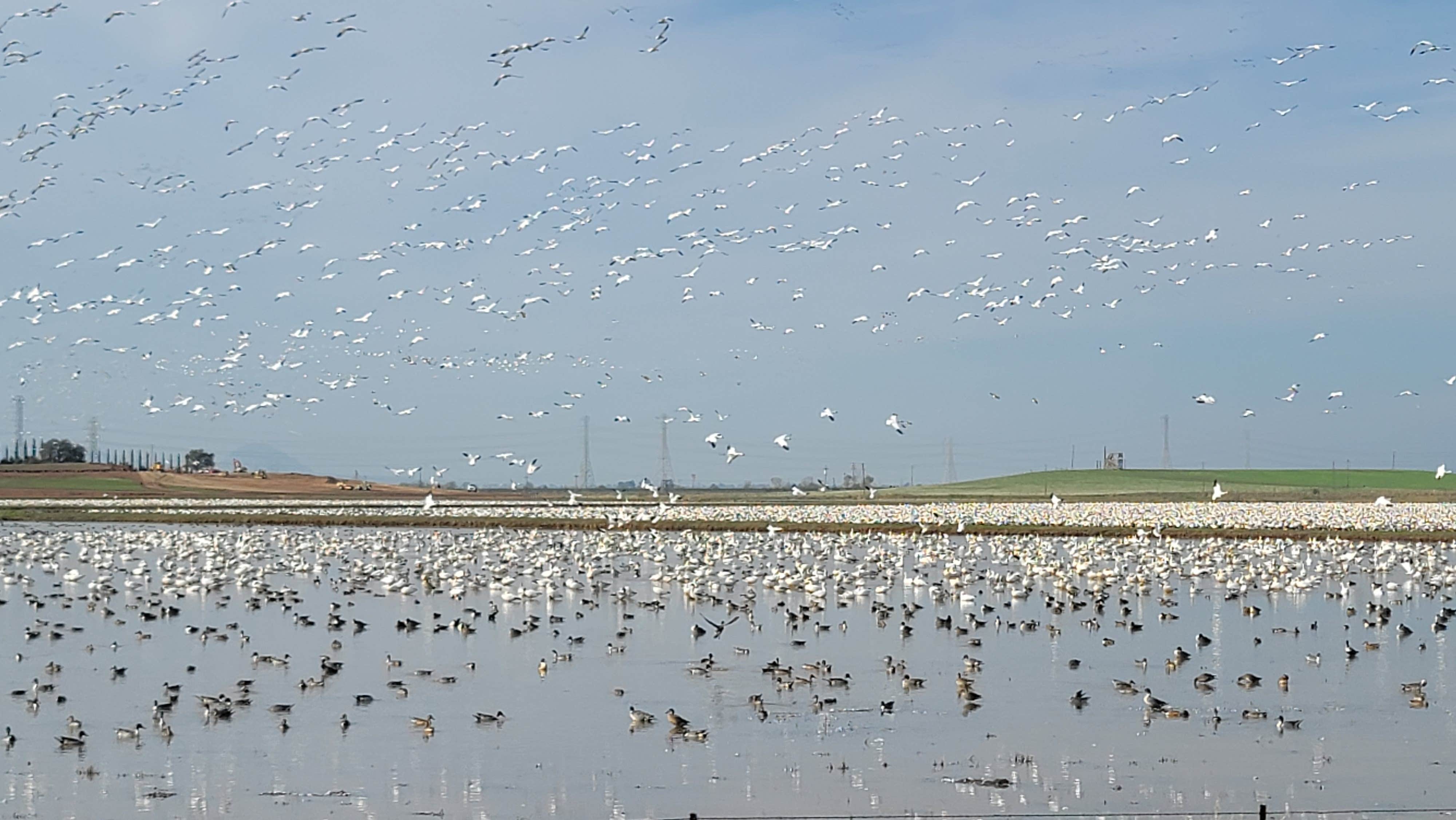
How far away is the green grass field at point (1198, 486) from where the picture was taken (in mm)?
108688

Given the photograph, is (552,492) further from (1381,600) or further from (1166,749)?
(1166,749)

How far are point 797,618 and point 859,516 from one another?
38.6m

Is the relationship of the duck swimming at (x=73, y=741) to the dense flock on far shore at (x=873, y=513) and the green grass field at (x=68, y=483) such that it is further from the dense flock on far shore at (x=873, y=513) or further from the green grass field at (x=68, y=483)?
the green grass field at (x=68, y=483)

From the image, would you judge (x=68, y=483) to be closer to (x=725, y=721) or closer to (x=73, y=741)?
(x=73, y=741)

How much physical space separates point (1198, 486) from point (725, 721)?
374 ft

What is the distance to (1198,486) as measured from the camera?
12938 centimetres

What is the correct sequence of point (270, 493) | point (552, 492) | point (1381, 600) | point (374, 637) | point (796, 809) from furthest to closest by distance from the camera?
point (552, 492) → point (270, 493) → point (1381, 600) → point (374, 637) → point (796, 809)

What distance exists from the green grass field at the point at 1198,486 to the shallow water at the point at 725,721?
72.5 metres

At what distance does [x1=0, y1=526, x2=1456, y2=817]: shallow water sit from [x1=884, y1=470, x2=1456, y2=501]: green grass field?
238 ft

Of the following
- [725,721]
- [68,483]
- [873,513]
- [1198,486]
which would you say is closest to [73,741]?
[725,721]

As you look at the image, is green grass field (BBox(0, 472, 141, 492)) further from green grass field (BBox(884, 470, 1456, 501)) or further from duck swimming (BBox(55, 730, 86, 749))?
duck swimming (BBox(55, 730, 86, 749))

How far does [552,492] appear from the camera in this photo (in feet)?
521

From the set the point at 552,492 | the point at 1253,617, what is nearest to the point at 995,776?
the point at 1253,617

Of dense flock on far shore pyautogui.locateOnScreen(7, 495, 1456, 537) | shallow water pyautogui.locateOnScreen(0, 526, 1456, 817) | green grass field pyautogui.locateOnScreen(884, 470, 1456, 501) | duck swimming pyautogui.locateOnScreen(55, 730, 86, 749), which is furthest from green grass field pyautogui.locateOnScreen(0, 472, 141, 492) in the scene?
duck swimming pyautogui.locateOnScreen(55, 730, 86, 749)
